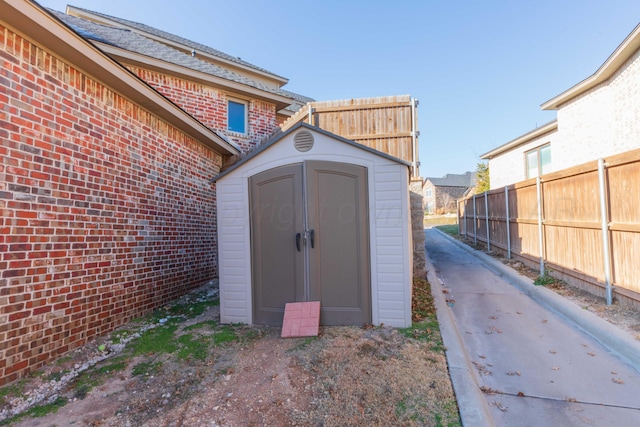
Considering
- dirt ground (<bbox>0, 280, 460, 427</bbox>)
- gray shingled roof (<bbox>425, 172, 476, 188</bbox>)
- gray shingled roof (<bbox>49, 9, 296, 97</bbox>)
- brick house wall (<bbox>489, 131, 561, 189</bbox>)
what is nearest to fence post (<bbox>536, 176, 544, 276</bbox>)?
dirt ground (<bbox>0, 280, 460, 427</bbox>)

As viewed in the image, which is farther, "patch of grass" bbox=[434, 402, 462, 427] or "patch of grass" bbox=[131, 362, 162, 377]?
"patch of grass" bbox=[131, 362, 162, 377]

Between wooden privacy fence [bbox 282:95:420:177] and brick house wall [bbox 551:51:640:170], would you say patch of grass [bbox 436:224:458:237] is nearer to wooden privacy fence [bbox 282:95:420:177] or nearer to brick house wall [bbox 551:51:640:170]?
brick house wall [bbox 551:51:640:170]

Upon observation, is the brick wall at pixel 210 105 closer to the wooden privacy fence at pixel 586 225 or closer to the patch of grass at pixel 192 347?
the patch of grass at pixel 192 347

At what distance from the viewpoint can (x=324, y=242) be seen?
4.11m

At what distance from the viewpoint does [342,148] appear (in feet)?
13.6

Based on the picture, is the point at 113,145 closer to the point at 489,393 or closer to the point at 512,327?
the point at 489,393

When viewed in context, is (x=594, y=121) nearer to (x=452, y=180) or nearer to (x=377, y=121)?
(x=377, y=121)

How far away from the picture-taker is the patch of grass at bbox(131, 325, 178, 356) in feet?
11.4

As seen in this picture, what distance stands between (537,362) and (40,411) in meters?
4.69

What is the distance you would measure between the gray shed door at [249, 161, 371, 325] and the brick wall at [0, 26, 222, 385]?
227cm

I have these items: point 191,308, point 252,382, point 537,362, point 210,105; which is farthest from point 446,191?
point 252,382

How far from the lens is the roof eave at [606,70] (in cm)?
690

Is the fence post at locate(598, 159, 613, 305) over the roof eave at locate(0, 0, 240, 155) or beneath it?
beneath

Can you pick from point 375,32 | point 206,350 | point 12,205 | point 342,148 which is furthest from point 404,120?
point 12,205
